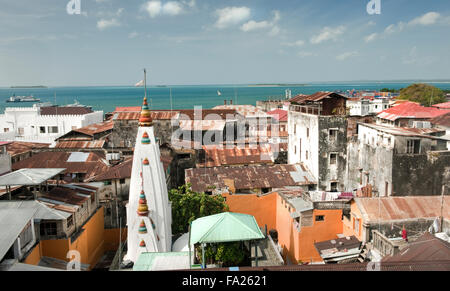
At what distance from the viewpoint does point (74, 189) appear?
13781mm

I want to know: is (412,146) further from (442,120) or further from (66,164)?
(66,164)

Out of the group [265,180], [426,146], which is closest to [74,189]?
[265,180]

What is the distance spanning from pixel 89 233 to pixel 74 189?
186 centimetres

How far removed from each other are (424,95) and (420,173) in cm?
4163

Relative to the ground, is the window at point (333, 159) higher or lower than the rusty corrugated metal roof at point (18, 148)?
lower

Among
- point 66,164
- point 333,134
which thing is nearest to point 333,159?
point 333,134

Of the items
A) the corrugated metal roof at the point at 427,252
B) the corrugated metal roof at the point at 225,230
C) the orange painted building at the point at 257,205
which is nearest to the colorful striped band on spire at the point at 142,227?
A: the corrugated metal roof at the point at 225,230

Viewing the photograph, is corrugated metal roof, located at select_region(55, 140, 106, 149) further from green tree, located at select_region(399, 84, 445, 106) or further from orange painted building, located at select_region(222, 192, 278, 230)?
green tree, located at select_region(399, 84, 445, 106)

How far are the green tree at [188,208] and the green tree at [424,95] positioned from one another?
40969 millimetres

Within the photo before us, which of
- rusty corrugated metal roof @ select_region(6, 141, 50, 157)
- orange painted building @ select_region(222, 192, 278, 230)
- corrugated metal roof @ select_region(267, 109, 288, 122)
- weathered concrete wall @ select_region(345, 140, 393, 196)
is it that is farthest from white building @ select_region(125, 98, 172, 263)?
corrugated metal roof @ select_region(267, 109, 288, 122)

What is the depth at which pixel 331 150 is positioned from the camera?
18.9 metres

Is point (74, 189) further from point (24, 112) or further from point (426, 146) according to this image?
point (24, 112)

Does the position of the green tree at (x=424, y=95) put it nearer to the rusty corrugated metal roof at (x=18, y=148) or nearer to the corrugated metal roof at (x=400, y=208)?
the corrugated metal roof at (x=400, y=208)

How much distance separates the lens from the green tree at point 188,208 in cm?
1440
